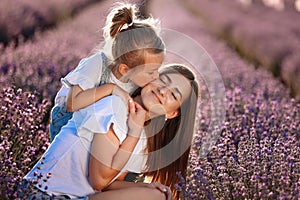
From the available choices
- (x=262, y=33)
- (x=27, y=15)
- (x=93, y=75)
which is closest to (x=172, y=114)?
(x=93, y=75)

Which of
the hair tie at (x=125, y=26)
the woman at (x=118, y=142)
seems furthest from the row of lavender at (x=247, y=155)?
the hair tie at (x=125, y=26)

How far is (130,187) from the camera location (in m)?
3.17

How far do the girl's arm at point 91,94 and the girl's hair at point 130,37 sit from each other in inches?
4.4

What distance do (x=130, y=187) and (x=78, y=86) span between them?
1.52 ft

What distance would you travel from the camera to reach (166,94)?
10.4 feet

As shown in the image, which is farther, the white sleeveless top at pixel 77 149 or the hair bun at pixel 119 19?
the hair bun at pixel 119 19

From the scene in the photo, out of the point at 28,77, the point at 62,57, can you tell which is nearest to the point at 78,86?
the point at 28,77

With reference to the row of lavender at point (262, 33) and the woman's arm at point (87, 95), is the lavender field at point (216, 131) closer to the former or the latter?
the woman's arm at point (87, 95)

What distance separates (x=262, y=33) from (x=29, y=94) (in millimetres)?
7243

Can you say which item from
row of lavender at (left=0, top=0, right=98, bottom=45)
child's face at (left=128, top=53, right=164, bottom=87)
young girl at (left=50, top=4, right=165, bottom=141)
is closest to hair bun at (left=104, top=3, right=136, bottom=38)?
young girl at (left=50, top=4, right=165, bottom=141)

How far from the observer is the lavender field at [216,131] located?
3.15 metres

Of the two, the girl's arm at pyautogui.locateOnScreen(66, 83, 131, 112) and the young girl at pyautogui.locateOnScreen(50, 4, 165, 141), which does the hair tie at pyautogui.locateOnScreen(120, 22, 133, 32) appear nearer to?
the young girl at pyautogui.locateOnScreen(50, 4, 165, 141)

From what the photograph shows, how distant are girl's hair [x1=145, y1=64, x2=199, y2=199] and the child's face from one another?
0.44 ft

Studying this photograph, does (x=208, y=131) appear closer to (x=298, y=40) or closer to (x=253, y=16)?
(x=298, y=40)
